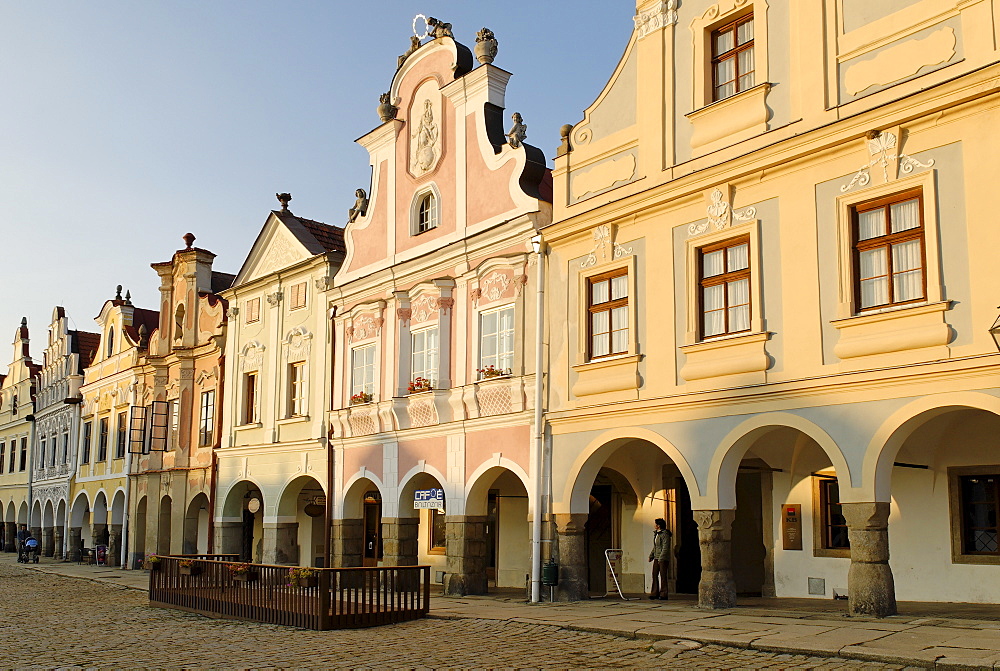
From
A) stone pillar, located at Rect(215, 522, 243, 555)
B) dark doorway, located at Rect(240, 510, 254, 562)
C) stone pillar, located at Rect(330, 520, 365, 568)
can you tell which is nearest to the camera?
stone pillar, located at Rect(330, 520, 365, 568)

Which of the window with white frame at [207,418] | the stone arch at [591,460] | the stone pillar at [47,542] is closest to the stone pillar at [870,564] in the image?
the stone arch at [591,460]

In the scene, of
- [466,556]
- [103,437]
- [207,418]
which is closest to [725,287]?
[466,556]

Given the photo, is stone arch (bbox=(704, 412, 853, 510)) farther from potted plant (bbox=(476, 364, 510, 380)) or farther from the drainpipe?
potted plant (bbox=(476, 364, 510, 380))

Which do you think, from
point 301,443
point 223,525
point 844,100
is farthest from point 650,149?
point 223,525

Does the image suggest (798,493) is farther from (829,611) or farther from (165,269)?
(165,269)

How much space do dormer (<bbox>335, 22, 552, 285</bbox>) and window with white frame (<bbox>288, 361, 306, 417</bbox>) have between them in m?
3.06

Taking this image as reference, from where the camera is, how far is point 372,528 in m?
26.8

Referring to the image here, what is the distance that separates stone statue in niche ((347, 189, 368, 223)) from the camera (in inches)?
988

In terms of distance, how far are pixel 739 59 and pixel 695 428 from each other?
579 centimetres

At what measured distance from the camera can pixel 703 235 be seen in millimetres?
16078

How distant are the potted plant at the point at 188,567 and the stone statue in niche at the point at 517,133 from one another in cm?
1011

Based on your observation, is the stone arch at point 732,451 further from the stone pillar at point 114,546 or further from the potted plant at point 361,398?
the stone pillar at point 114,546

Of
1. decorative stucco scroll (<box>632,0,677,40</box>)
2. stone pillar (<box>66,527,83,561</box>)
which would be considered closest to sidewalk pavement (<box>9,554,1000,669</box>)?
decorative stucco scroll (<box>632,0,677,40</box>)

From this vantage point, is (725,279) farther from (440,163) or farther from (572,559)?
(440,163)
